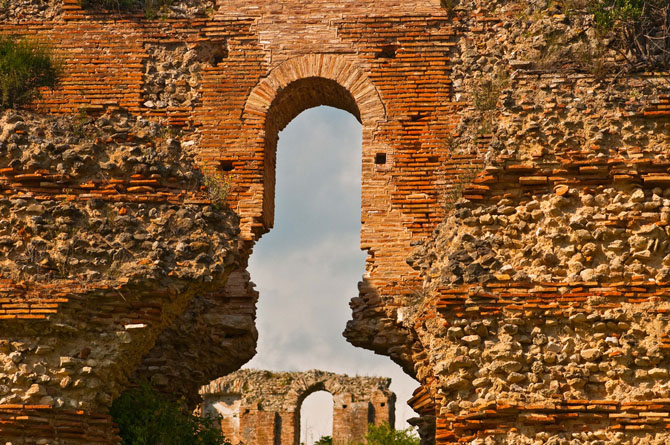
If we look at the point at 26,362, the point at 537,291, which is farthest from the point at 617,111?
the point at 26,362

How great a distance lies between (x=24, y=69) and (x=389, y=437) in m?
8.38

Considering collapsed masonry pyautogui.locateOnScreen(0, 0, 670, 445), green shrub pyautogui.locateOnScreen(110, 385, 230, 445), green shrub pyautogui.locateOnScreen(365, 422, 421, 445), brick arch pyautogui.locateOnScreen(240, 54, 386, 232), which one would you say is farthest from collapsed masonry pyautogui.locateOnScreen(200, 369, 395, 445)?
green shrub pyautogui.locateOnScreen(110, 385, 230, 445)

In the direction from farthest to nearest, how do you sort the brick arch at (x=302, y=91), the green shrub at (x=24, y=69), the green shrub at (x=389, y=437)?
the green shrub at (x=389, y=437) < the brick arch at (x=302, y=91) < the green shrub at (x=24, y=69)

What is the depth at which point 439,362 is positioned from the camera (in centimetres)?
855

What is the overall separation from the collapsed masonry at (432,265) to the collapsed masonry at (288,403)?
21.5 ft

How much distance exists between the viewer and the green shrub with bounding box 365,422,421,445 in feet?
55.0

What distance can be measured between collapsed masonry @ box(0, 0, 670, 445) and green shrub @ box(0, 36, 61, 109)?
2.28 metres

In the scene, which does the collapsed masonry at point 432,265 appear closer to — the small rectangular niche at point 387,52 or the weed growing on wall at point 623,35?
the weed growing on wall at point 623,35

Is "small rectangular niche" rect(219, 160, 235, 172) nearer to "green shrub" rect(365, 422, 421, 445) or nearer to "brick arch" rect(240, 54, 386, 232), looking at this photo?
"brick arch" rect(240, 54, 386, 232)

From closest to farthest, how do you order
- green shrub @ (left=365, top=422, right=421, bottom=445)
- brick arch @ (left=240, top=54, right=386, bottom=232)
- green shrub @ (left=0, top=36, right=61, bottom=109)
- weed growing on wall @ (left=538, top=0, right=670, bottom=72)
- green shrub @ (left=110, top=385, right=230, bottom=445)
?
green shrub @ (left=110, top=385, right=230, bottom=445), weed growing on wall @ (left=538, top=0, right=670, bottom=72), green shrub @ (left=0, top=36, right=61, bottom=109), brick arch @ (left=240, top=54, right=386, bottom=232), green shrub @ (left=365, top=422, right=421, bottom=445)

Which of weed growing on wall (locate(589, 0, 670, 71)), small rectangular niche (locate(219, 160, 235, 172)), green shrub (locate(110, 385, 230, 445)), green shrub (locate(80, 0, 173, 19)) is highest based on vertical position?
green shrub (locate(80, 0, 173, 19))

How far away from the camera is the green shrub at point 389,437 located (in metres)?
16.8

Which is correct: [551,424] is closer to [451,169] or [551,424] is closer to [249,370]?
[451,169]

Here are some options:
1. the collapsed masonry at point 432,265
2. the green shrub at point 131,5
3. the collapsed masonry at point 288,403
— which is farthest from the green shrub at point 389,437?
the green shrub at point 131,5
